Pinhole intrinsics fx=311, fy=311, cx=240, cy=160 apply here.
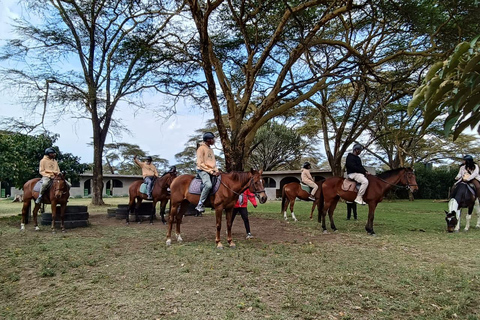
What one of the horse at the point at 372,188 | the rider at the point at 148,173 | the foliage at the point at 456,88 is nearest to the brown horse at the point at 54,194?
the rider at the point at 148,173

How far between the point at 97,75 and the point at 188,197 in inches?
572

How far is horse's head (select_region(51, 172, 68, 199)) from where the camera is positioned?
27.0 ft

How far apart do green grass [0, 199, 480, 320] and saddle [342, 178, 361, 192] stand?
1.73m

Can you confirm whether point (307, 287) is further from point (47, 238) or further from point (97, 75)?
point (97, 75)

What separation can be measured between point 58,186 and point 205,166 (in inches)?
176

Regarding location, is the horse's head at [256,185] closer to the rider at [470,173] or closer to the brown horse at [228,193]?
the brown horse at [228,193]

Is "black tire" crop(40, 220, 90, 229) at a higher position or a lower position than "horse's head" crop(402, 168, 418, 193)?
lower

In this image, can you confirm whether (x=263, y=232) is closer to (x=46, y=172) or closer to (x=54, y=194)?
(x=54, y=194)

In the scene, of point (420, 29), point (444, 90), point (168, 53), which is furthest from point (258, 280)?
point (168, 53)

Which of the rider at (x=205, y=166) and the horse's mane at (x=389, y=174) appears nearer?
the rider at (x=205, y=166)

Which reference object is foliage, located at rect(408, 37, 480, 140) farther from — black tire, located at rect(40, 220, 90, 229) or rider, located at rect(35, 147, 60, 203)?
black tire, located at rect(40, 220, 90, 229)

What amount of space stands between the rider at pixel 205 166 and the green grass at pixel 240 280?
3.67 feet

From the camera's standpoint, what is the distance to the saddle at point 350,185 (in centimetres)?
832

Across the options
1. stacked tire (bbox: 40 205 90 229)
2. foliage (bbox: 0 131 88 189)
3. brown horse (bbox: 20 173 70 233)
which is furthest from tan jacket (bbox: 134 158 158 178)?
foliage (bbox: 0 131 88 189)
